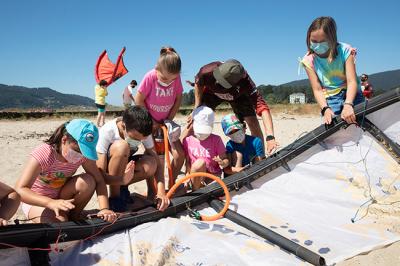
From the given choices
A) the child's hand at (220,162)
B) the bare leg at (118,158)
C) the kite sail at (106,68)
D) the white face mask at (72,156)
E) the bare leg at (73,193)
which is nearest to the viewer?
the white face mask at (72,156)

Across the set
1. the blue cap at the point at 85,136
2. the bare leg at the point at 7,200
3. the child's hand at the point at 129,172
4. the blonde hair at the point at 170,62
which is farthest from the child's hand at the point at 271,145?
the bare leg at the point at 7,200

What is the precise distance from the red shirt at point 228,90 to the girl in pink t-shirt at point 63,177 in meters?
1.43

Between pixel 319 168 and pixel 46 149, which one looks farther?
pixel 319 168

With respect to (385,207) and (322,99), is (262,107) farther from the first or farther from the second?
(385,207)

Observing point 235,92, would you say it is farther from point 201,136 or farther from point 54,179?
point 54,179

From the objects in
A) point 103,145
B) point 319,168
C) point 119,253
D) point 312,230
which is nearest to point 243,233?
point 312,230

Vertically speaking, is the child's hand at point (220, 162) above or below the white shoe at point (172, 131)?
below

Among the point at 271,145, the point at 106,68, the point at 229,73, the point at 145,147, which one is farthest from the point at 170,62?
the point at 106,68

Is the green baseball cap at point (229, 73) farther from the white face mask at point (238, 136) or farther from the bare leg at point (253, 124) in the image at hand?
the bare leg at point (253, 124)

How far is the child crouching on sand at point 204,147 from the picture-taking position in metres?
3.30

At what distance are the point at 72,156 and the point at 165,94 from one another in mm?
1226

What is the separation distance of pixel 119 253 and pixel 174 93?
67.6 inches

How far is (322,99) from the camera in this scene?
318cm

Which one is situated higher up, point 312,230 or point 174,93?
point 174,93
